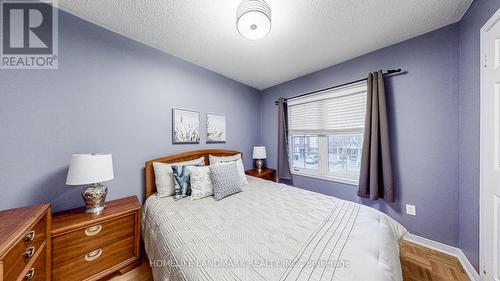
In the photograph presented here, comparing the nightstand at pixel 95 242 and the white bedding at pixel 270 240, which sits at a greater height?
the white bedding at pixel 270 240

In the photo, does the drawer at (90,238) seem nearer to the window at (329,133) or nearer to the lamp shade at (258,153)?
the lamp shade at (258,153)

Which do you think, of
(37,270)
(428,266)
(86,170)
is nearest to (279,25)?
(86,170)

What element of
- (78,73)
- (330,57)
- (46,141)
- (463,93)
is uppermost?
(330,57)

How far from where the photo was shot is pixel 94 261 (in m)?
1.34

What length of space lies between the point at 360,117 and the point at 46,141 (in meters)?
3.41

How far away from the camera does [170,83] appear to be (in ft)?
7.21

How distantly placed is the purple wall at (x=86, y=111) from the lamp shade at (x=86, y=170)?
0.98 ft

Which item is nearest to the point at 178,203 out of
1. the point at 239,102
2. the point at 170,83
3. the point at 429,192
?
the point at 170,83

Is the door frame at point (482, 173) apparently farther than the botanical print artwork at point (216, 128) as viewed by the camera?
No

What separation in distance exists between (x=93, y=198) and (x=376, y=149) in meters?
2.99

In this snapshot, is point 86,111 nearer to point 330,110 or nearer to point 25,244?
point 25,244

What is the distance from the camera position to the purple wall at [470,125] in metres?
1.36

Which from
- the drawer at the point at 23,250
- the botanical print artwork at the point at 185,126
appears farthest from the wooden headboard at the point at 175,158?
the drawer at the point at 23,250

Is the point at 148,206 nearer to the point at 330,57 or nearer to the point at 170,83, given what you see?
the point at 170,83
